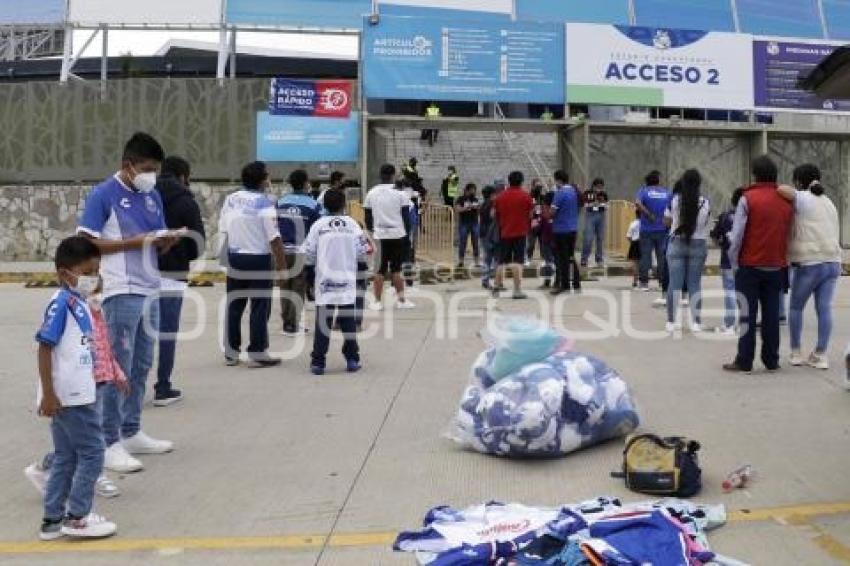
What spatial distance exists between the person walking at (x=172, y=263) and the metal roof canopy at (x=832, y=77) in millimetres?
4204

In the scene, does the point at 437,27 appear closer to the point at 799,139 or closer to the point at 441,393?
the point at 799,139

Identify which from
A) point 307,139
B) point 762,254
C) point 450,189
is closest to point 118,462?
point 762,254

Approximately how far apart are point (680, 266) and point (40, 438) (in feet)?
21.2

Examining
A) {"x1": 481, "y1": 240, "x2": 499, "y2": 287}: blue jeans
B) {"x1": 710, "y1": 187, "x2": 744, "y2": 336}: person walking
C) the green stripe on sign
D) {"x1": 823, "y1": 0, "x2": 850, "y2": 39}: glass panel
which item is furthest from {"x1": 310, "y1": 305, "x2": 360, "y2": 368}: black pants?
{"x1": 823, "y1": 0, "x2": 850, "y2": 39}: glass panel

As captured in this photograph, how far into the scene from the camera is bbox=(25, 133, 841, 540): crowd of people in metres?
4.41

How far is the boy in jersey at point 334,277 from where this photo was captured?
816 cm

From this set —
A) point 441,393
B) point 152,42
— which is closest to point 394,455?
point 441,393

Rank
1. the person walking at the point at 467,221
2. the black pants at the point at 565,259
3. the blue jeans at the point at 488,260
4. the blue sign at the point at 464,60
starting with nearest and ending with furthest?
the black pants at the point at 565,259 → the blue jeans at the point at 488,260 → the person walking at the point at 467,221 → the blue sign at the point at 464,60

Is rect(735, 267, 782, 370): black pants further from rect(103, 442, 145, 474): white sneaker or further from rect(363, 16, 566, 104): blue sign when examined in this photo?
rect(363, 16, 566, 104): blue sign

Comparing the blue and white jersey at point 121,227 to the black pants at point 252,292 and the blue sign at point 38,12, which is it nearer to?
the black pants at point 252,292

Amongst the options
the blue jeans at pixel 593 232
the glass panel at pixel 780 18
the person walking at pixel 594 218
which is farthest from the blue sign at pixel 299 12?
the glass panel at pixel 780 18

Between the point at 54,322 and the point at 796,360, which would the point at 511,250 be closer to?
the point at 796,360

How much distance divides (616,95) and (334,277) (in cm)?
1277

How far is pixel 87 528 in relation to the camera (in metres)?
4.37
